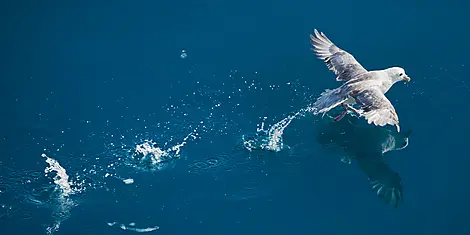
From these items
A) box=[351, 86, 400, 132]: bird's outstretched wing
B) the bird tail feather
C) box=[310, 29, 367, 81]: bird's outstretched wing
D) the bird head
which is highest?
box=[310, 29, 367, 81]: bird's outstretched wing

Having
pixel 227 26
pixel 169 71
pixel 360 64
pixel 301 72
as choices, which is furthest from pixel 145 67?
pixel 360 64

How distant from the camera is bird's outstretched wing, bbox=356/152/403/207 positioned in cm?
1002

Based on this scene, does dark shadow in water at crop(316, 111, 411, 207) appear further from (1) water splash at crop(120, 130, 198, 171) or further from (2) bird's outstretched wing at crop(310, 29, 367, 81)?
(1) water splash at crop(120, 130, 198, 171)

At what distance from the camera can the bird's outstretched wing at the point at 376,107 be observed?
9.86m

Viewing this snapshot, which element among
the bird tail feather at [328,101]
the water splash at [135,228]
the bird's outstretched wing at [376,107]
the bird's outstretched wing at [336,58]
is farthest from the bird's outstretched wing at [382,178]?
the water splash at [135,228]

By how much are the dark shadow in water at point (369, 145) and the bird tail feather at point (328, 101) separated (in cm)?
61

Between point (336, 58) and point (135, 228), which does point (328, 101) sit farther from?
point (135, 228)

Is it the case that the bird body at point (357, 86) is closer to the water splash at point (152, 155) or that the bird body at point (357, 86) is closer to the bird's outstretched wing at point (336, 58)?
the bird's outstretched wing at point (336, 58)

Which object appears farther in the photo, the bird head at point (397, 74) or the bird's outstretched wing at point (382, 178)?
the bird head at point (397, 74)

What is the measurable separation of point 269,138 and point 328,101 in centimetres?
129

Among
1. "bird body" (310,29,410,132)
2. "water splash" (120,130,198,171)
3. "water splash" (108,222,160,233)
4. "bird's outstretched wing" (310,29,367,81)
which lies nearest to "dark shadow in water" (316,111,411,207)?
"bird body" (310,29,410,132)

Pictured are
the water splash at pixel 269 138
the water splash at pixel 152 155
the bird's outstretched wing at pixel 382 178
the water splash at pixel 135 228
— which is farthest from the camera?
the water splash at pixel 269 138

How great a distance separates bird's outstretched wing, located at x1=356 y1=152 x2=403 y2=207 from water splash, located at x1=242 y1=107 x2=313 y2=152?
4.82 feet

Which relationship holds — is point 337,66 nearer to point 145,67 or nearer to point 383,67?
point 383,67
